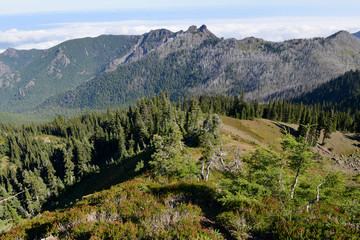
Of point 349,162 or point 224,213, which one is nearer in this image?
point 224,213

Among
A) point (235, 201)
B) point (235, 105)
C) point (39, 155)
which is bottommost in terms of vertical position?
point (39, 155)

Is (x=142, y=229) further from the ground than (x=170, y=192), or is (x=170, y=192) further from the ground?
(x=142, y=229)

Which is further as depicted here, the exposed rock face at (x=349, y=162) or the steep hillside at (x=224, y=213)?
the exposed rock face at (x=349, y=162)

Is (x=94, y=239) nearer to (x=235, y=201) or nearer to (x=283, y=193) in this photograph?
(x=235, y=201)

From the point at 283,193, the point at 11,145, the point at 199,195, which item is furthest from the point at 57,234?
the point at 11,145

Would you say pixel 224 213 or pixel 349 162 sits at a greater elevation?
pixel 224 213

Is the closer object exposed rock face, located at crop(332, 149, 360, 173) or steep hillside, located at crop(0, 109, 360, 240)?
steep hillside, located at crop(0, 109, 360, 240)

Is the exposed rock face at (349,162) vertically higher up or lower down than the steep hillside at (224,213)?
lower down

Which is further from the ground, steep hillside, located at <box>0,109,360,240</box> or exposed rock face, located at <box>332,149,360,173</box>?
steep hillside, located at <box>0,109,360,240</box>

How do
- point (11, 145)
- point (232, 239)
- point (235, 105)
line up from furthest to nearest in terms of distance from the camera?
point (11, 145) < point (235, 105) < point (232, 239)

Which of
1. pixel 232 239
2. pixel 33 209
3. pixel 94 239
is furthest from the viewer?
pixel 33 209

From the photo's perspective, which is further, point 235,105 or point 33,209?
point 235,105

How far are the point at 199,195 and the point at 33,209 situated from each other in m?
83.3

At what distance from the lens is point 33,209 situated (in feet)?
225
